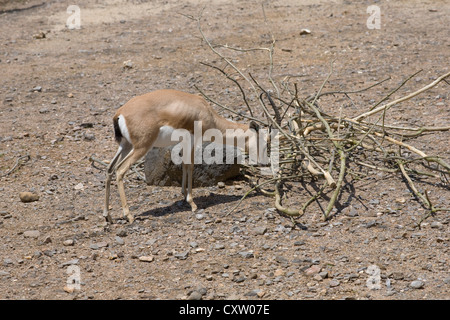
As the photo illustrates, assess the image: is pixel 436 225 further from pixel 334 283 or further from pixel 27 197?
pixel 27 197

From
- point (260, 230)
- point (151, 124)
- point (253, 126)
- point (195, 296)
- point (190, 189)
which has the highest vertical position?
point (151, 124)

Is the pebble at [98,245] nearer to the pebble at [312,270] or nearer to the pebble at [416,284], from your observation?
the pebble at [312,270]

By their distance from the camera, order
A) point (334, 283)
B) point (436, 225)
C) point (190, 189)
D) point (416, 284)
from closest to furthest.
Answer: point (416, 284) < point (334, 283) < point (436, 225) < point (190, 189)

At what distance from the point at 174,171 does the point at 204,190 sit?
15.0 inches

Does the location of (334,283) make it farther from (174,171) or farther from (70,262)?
(174,171)

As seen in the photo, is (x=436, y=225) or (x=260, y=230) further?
(x=260, y=230)

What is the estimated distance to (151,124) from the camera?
5.66 m

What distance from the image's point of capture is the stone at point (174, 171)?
20.5 ft

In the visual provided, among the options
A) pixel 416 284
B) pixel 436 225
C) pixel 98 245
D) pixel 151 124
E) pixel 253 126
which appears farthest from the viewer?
pixel 253 126

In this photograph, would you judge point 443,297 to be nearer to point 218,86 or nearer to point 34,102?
point 218,86

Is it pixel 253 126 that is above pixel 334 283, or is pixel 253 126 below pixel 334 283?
above

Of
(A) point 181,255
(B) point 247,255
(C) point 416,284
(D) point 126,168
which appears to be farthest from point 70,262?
(C) point 416,284

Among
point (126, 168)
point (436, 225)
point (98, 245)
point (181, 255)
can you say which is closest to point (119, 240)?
point (98, 245)

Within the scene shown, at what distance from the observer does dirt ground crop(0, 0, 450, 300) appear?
14.9 ft
